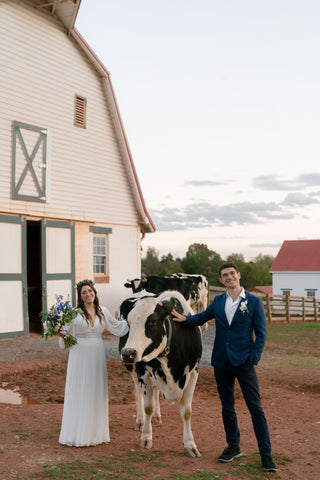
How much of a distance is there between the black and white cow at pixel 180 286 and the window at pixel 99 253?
491cm

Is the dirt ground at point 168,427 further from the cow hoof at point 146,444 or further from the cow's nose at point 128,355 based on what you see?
the cow's nose at point 128,355

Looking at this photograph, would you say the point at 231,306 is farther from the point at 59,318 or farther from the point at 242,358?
the point at 59,318

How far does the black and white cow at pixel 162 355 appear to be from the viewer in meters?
5.36

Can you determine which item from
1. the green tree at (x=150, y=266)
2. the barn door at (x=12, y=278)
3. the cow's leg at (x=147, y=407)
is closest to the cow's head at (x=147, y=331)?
the cow's leg at (x=147, y=407)

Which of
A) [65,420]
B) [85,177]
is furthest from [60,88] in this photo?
[65,420]

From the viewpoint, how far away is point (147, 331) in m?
5.38

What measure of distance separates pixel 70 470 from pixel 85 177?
12.2 meters

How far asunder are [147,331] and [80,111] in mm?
12472

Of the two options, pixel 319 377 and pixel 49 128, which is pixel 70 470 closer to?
pixel 319 377

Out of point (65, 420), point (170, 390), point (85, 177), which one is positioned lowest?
point (65, 420)

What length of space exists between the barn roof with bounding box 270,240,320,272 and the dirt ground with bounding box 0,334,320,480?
33.4 meters

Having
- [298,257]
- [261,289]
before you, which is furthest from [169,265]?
[298,257]

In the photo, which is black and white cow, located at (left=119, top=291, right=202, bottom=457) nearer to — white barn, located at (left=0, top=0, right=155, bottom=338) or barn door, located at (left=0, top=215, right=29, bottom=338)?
barn door, located at (left=0, top=215, right=29, bottom=338)

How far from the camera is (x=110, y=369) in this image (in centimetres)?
1092
